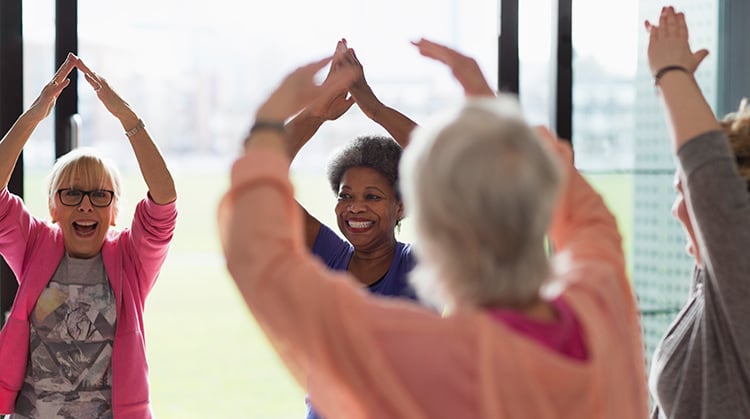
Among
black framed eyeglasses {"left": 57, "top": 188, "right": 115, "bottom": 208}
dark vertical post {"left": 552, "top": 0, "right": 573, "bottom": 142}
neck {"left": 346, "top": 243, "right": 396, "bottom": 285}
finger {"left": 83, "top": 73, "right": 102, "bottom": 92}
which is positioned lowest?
neck {"left": 346, "top": 243, "right": 396, "bottom": 285}

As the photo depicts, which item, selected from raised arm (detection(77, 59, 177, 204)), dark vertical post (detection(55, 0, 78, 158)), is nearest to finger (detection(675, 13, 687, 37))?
raised arm (detection(77, 59, 177, 204))

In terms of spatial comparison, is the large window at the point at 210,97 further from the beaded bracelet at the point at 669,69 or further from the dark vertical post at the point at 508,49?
the beaded bracelet at the point at 669,69

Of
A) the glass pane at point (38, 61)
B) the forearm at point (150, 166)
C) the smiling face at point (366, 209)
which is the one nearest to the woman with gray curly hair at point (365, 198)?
the smiling face at point (366, 209)

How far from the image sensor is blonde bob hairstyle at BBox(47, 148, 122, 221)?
2330mm

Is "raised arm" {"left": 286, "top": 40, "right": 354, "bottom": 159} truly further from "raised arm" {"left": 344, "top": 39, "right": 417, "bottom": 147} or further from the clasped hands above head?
the clasped hands above head

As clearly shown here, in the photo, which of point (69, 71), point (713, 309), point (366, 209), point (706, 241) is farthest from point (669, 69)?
point (69, 71)

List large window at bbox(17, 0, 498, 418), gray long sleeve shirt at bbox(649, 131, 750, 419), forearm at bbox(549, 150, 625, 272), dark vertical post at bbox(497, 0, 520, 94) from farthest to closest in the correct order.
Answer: large window at bbox(17, 0, 498, 418), dark vertical post at bbox(497, 0, 520, 94), gray long sleeve shirt at bbox(649, 131, 750, 419), forearm at bbox(549, 150, 625, 272)

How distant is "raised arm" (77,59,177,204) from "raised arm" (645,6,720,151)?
4.01ft

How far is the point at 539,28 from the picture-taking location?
126 inches

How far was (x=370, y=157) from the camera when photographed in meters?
2.38

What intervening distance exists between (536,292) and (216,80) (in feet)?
65.5

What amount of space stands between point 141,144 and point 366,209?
0.59 m

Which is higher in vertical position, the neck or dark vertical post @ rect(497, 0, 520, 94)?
dark vertical post @ rect(497, 0, 520, 94)

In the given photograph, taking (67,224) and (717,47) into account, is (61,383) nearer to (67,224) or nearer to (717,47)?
(67,224)
